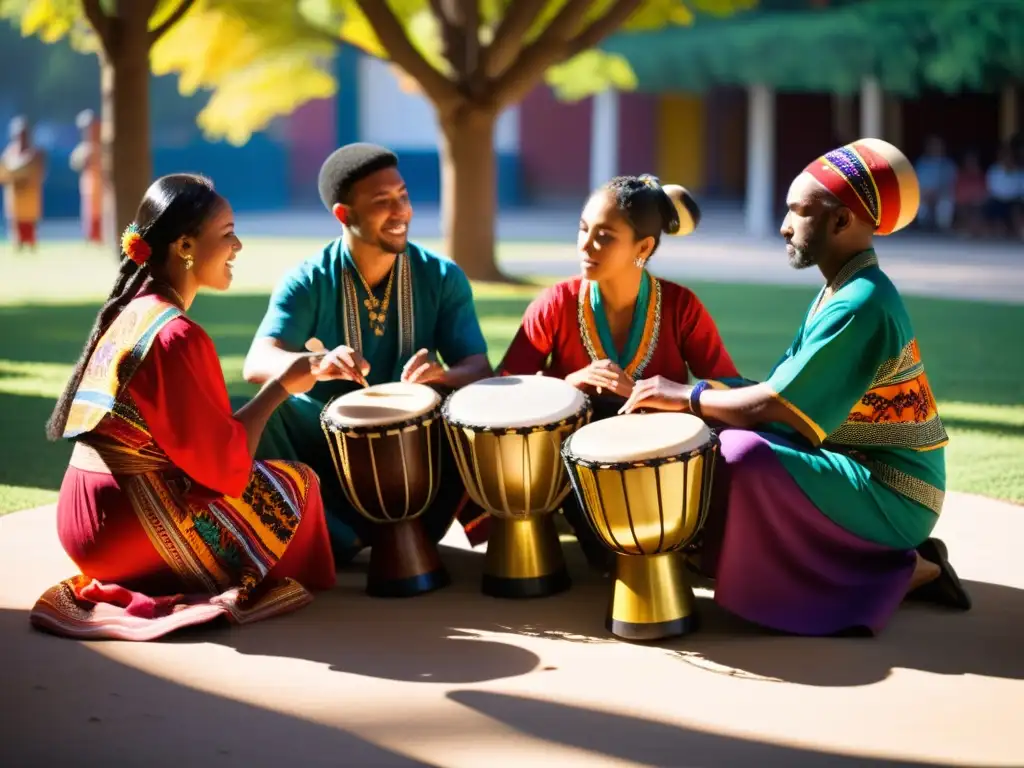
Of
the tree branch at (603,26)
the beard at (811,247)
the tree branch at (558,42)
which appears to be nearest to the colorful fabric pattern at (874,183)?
the beard at (811,247)

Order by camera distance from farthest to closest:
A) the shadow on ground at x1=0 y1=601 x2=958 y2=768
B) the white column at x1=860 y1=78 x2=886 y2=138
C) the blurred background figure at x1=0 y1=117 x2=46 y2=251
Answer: the white column at x1=860 y1=78 x2=886 y2=138 → the blurred background figure at x1=0 y1=117 x2=46 y2=251 → the shadow on ground at x1=0 y1=601 x2=958 y2=768

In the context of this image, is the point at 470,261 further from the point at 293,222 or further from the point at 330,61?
the point at 330,61

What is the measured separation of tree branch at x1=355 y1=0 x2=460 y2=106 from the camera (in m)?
13.5

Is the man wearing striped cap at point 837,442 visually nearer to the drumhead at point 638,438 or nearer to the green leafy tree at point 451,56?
the drumhead at point 638,438

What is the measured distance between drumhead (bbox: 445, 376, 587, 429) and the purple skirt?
0.56 meters

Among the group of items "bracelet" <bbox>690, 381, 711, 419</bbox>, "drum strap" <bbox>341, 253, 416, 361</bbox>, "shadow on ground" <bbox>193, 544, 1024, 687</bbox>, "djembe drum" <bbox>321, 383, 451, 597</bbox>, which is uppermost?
"drum strap" <bbox>341, 253, 416, 361</bbox>

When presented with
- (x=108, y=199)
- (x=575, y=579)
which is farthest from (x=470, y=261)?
(x=575, y=579)

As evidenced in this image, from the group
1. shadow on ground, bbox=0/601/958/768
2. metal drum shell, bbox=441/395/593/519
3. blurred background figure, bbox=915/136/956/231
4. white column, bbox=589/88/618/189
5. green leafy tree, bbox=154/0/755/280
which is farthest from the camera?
white column, bbox=589/88/618/189

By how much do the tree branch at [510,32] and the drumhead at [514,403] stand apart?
9.85 metres

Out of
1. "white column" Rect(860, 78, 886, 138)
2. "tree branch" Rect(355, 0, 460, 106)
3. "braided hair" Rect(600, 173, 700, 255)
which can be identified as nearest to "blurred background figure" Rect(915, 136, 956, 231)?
"white column" Rect(860, 78, 886, 138)

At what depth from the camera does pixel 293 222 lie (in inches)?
1075

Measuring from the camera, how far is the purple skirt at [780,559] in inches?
165

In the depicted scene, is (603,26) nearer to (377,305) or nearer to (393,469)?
(377,305)

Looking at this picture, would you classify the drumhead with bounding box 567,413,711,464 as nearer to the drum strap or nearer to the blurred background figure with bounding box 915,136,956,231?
the drum strap
